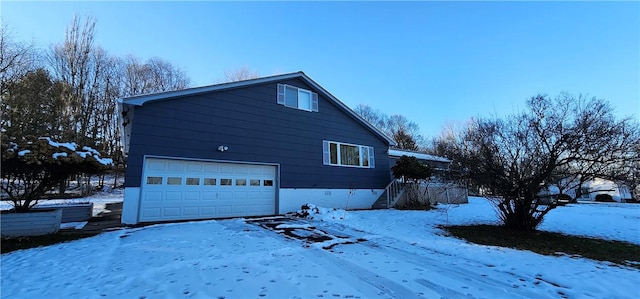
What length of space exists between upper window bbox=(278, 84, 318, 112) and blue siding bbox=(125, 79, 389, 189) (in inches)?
8.5

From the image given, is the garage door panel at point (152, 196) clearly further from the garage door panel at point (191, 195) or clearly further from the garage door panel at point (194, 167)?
the garage door panel at point (194, 167)

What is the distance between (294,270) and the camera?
3818mm

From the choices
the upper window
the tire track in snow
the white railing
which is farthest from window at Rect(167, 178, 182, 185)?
the white railing

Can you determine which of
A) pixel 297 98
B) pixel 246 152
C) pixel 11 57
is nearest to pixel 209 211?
pixel 246 152

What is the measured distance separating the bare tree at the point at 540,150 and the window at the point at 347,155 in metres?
5.45

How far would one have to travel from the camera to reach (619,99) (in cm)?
684

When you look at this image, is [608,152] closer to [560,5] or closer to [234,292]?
[560,5]

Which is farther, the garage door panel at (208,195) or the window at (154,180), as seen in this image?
the garage door panel at (208,195)

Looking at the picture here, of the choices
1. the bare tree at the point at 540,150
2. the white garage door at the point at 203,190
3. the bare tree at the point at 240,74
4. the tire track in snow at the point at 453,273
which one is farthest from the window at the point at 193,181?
the bare tree at the point at 240,74

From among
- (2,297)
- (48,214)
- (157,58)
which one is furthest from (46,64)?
(2,297)

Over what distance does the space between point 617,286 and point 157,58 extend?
28.6 m

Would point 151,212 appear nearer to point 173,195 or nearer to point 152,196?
point 152,196

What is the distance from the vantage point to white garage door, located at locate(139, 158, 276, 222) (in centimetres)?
831

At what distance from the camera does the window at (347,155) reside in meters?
12.3
